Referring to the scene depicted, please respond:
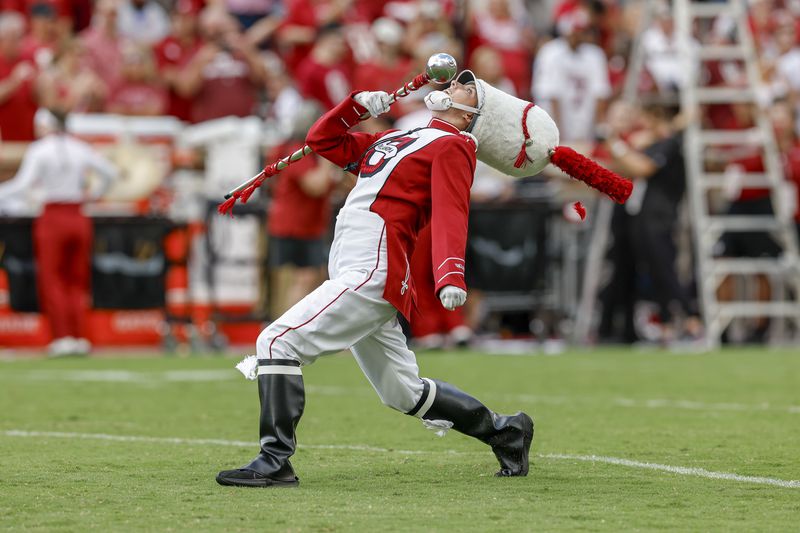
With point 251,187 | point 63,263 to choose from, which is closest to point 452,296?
point 251,187

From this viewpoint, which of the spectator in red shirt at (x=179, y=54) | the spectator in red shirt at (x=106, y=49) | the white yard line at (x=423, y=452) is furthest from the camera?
the spectator in red shirt at (x=179, y=54)

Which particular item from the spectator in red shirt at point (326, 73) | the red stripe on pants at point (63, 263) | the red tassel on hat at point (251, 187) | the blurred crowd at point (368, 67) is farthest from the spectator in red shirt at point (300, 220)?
the red tassel on hat at point (251, 187)

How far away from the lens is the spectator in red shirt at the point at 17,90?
630 inches

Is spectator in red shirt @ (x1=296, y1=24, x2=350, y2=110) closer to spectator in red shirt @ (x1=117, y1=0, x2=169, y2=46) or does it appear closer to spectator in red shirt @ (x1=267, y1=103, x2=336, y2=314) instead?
spectator in red shirt @ (x1=267, y1=103, x2=336, y2=314)

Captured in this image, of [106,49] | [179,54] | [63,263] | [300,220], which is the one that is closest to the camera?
[63,263]

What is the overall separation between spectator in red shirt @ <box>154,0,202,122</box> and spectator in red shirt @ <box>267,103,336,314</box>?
99.7 inches

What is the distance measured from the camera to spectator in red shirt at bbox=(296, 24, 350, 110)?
16219 millimetres

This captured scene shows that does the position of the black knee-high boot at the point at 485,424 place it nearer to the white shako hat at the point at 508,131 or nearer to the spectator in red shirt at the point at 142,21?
the white shako hat at the point at 508,131

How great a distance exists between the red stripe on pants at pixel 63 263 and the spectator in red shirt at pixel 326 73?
2981 mm

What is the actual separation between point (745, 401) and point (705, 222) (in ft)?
18.9

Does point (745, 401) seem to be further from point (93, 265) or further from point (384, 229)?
point (93, 265)

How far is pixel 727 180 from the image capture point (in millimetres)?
15867

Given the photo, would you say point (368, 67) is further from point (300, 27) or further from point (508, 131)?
point (508, 131)

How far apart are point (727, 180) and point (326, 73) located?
4.27m
